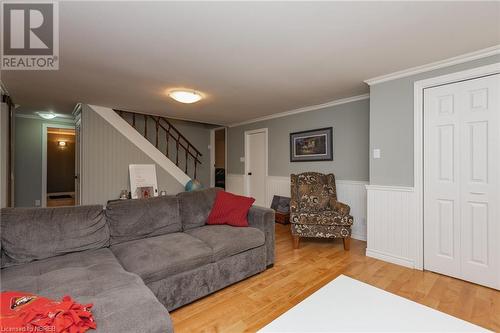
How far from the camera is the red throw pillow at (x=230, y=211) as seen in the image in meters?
2.62

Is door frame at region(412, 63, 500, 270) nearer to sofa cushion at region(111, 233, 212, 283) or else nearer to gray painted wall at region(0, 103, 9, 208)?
sofa cushion at region(111, 233, 212, 283)

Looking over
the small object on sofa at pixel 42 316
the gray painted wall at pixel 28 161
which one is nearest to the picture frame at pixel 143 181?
the gray painted wall at pixel 28 161

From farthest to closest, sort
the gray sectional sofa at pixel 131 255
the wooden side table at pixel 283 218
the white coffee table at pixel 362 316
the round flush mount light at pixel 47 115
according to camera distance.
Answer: the round flush mount light at pixel 47 115 < the wooden side table at pixel 283 218 < the gray sectional sofa at pixel 131 255 < the white coffee table at pixel 362 316

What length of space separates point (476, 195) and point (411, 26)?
174cm

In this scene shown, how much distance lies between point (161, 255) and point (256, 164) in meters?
3.86

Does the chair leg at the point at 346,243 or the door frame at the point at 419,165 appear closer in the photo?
the door frame at the point at 419,165

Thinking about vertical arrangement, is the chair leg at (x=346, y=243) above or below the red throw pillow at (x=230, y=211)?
below

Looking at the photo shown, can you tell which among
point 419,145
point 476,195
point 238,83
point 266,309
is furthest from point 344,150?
point 266,309

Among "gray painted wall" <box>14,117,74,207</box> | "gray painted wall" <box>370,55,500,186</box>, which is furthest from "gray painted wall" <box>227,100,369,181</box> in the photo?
"gray painted wall" <box>14,117,74,207</box>

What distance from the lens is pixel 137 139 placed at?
181 inches

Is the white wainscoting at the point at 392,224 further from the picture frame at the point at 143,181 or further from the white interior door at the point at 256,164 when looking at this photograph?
the picture frame at the point at 143,181

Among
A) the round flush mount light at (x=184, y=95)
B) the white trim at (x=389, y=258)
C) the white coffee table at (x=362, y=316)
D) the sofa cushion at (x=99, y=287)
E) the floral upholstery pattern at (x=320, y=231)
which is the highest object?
the round flush mount light at (x=184, y=95)

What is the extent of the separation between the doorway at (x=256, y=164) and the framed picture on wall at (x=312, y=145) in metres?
0.82

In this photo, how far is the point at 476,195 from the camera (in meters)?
2.26
